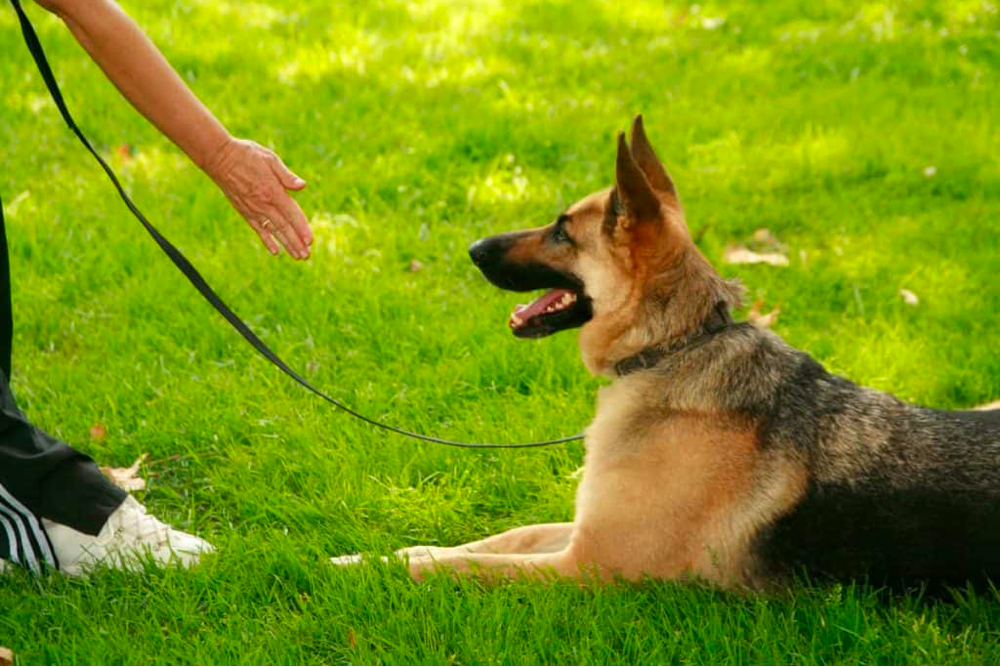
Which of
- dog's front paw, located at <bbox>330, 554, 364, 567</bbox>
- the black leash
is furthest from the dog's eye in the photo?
dog's front paw, located at <bbox>330, 554, 364, 567</bbox>

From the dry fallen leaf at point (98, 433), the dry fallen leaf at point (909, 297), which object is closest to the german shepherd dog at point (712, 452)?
the dry fallen leaf at point (98, 433)

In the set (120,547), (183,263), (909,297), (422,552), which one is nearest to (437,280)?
(183,263)

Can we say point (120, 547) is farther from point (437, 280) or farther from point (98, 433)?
point (437, 280)

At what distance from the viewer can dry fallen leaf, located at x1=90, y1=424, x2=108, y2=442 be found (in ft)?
15.5

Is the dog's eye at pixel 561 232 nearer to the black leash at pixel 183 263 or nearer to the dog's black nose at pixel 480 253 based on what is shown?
the dog's black nose at pixel 480 253

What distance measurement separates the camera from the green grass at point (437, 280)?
11.6 feet

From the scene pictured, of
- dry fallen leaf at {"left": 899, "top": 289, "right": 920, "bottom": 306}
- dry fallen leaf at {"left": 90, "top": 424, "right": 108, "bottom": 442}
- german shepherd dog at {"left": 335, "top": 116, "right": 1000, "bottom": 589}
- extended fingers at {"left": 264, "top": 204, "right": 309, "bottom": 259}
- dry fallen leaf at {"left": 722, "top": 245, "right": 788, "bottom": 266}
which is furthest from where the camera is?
dry fallen leaf at {"left": 722, "top": 245, "right": 788, "bottom": 266}

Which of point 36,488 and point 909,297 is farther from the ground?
point 36,488

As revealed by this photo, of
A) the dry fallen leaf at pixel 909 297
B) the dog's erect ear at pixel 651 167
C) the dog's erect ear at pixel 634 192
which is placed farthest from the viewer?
the dry fallen leaf at pixel 909 297

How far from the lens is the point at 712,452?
371 centimetres

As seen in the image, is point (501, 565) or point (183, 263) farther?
point (183, 263)

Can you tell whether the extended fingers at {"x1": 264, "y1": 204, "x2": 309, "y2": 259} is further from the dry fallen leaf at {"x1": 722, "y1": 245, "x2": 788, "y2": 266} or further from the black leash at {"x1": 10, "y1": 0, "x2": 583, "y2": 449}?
the dry fallen leaf at {"x1": 722, "y1": 245, "x2": 788, "y2": 266}

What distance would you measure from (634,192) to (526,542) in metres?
1.27

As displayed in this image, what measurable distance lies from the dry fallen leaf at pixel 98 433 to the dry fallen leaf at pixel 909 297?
3.76 metres
